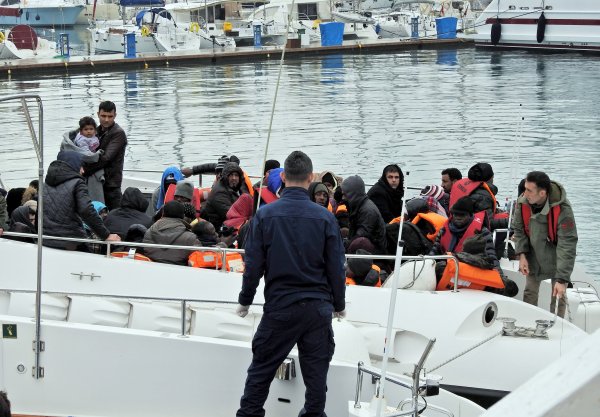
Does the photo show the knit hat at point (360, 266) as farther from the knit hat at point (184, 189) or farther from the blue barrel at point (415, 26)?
the blue barrel at point (415, 26)

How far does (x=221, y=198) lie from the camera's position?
8.52m

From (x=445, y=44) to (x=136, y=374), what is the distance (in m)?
45.9

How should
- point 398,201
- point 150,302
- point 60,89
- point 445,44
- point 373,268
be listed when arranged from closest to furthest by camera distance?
point 150,302 → point 373,268 → point 398,201 → point 60,89 → point 445,44

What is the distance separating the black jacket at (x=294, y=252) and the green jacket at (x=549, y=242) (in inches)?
92.0

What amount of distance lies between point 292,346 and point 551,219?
2549 millimetres

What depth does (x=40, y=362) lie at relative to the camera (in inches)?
251

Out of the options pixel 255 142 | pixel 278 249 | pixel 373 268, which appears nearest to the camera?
pixel 278 249

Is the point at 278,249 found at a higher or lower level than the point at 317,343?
higher

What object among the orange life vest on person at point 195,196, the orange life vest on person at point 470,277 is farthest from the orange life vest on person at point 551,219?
the orange life vest on person at point 195,196

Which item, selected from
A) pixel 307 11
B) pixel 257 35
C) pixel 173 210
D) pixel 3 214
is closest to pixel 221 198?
pixel 173 210

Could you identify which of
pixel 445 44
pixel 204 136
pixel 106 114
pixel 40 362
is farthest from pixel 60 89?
pixel 40 362

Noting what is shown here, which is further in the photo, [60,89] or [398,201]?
[60,89]

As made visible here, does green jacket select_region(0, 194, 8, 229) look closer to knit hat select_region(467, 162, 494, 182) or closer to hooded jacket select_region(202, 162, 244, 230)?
hooded jacket select_region(202, 162, 244, 230)

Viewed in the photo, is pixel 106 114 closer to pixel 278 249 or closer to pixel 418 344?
pixel 418 344
